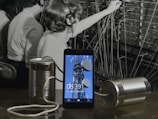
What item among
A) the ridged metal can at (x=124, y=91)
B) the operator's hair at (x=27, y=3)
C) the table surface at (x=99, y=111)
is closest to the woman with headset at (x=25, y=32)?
the operator's hair at (x=27, y=3)

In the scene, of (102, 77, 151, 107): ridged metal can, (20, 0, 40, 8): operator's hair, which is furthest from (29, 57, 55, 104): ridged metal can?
(20, 0, 40, 8): operator's hair

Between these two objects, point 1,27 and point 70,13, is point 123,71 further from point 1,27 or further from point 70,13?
point 1,27

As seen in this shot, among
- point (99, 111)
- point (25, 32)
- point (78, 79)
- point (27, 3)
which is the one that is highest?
point (27, 3)

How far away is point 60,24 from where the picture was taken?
125 cm

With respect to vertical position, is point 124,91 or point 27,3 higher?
point 27,3

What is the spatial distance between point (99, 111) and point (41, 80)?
0.70 feet

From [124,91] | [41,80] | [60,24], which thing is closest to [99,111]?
[124,91]

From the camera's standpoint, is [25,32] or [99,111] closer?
[99,111]

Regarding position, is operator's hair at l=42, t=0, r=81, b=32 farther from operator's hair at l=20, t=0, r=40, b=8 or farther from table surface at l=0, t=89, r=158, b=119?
table surface at l=0, t=89, r=158, b=119

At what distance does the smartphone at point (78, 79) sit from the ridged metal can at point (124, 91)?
0.18ft

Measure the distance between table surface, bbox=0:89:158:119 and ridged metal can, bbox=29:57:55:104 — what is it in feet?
0.18

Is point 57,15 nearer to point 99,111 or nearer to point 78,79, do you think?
point 78,79

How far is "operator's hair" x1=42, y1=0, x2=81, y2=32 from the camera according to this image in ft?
Result: 4.05

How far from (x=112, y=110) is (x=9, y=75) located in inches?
18.7
